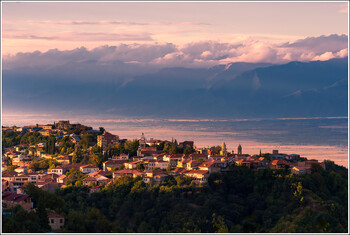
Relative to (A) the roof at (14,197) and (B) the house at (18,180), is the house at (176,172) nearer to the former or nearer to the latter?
(B) the house at (18,180)

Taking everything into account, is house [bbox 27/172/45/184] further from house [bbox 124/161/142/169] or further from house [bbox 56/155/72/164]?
house [bbox 124/161/142/169]

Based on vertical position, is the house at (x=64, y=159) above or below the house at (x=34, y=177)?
above

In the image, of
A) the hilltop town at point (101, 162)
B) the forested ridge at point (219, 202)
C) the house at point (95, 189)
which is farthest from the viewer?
the hilltop town at point (101, 162)

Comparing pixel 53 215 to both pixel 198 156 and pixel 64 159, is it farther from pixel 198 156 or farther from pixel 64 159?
pixel 64 159

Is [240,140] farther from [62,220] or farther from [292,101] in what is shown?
[292,101]

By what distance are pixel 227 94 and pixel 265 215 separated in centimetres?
5927

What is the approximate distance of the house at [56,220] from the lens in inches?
692

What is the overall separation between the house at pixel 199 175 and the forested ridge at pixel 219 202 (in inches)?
8.9

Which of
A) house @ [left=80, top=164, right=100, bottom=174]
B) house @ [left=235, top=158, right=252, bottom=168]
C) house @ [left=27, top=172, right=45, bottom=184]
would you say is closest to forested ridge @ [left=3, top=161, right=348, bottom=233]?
house @ [left=235, top=158, right=252, bottom=168]

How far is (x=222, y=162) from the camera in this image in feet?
86.0

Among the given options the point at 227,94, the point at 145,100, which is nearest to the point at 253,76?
the point at 227,94

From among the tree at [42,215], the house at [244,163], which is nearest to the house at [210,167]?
the house at [244,163]

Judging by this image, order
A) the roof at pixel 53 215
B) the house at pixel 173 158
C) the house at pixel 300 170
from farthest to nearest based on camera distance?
the house at pixel 173 158 < the house at pixel 300 170 < the roof at pixel 53 215

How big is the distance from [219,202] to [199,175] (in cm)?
224
